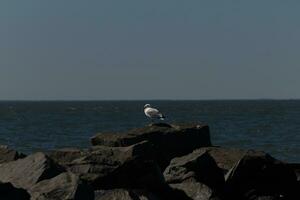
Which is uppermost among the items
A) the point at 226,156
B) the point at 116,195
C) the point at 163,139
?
the point at 163,139

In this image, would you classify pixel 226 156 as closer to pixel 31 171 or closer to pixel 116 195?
pixel 116 195

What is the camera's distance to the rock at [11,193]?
12.7 meters

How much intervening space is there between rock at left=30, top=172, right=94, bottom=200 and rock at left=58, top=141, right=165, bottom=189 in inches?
45.0

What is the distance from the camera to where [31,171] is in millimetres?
14102

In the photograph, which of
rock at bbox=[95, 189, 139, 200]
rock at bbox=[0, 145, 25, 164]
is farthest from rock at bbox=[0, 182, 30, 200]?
rock at bbox=[0, 145, 25, 164]

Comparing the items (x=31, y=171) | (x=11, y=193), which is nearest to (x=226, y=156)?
(x=31, y=171)

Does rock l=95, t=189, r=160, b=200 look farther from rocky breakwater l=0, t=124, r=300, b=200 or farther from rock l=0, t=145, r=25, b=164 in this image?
rock l=0, t=145, r=25, b=164

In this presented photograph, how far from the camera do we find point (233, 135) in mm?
55906

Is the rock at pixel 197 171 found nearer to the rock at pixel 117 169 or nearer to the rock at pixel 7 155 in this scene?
the rock at pixel 117 169

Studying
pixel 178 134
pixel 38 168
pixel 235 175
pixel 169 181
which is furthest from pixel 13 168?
pixel 178 134

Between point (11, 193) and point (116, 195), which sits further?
point (116, 195)

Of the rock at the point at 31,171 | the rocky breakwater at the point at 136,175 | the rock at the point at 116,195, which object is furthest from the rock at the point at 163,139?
the rock at the point at 116,195

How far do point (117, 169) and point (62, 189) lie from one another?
6.87ft

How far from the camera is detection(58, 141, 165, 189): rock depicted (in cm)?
1483
